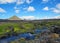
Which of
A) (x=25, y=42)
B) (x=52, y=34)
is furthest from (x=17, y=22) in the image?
(x=52, y=34)

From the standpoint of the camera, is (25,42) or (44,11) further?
(44,11)

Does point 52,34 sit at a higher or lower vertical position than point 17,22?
lower

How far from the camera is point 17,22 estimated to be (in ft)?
9.11

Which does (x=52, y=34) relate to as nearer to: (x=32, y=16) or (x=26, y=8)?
(x=32, y=16)

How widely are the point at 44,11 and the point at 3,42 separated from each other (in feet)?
3.22

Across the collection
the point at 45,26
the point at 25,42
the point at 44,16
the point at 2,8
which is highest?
the point at 2,8

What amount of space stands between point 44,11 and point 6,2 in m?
0.76

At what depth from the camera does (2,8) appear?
8.86 feet

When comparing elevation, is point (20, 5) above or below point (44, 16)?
above

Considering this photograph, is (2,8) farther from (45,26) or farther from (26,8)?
(45,26)

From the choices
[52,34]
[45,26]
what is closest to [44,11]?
[45,26]

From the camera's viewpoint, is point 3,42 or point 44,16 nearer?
point 3,42

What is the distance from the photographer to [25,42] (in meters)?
2.64

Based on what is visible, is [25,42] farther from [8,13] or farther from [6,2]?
[6,2]
